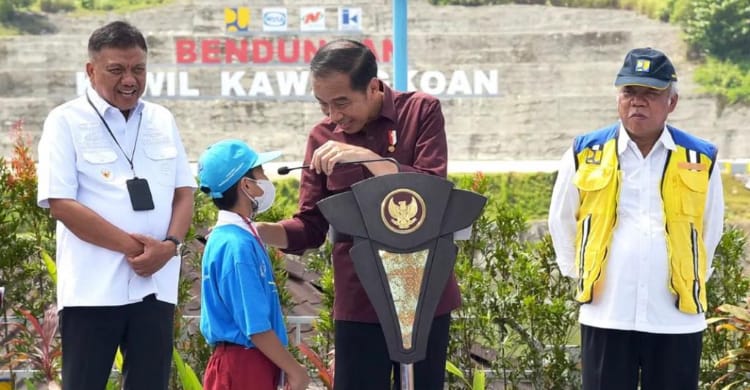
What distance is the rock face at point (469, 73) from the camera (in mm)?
25078

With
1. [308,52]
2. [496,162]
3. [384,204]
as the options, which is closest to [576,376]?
[384,204]

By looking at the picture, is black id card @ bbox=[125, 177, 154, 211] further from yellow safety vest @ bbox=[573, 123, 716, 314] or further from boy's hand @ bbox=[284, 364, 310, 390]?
yellow safety vest @ bbox=[573, 123, 716, 314]

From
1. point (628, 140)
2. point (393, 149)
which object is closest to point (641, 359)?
point (628, 140)

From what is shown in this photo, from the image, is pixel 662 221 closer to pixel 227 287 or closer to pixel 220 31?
pixel 227 287

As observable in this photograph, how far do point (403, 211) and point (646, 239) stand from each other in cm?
89

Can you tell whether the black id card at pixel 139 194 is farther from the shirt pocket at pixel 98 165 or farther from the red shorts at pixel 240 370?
the red shorts at pixel 240 370

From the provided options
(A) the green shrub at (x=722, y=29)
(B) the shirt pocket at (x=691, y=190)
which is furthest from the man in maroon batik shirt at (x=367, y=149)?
(A) the green shrub at (x=722, y=29)

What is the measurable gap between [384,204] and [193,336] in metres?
2.16

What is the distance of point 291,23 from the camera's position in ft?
89.8

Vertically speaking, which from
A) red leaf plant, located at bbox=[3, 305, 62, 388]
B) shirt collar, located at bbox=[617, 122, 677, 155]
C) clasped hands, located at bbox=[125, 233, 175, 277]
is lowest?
red leaf plant, located at bbox=[3, 305, 62, 388]

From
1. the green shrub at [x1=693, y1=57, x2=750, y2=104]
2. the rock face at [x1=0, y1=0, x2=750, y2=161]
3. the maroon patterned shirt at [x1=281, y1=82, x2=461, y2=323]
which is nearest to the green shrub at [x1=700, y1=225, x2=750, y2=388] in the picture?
the maroon patterned shirt at [x1=281, y1=82, x2=461, y2=323]

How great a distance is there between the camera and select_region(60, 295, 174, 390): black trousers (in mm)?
3342

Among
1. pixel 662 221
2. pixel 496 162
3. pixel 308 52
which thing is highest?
pixel 662 221

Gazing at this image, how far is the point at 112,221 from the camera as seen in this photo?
3.39 metres
